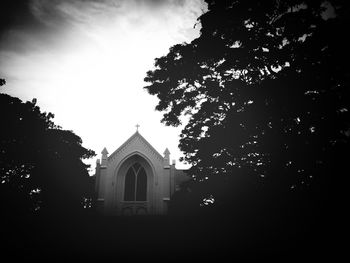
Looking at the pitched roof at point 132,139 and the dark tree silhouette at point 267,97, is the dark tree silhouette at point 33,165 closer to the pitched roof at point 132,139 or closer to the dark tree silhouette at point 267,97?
the pitched roof at point 132,139

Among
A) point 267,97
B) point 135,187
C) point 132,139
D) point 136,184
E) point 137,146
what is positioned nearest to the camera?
point 267,97

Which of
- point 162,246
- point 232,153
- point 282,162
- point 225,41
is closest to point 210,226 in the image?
point 162,246

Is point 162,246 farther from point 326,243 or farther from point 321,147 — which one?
point 321,147

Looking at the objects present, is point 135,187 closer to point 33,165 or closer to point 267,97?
point 33,165

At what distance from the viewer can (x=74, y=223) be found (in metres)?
10.9

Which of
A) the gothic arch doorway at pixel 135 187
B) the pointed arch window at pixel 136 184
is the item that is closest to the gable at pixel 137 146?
the gothic arch doorway at pixel 135 187

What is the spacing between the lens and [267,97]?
824 centimetres

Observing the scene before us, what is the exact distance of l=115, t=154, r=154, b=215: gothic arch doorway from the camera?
25.3 meters

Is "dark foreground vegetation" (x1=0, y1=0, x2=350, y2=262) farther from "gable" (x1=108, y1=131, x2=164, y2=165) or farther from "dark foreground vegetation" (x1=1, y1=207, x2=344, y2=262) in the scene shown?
"gable" (x1=108, y1=131, x2=164, y2=165)

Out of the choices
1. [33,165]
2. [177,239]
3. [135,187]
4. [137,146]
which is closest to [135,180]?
[135,187]

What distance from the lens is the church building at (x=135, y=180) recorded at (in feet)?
82.4

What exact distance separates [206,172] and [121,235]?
482 cm

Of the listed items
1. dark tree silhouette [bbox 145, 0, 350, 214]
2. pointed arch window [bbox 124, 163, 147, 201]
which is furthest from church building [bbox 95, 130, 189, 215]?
dark tree silhouette [bbox 145, 0, 350, 214]

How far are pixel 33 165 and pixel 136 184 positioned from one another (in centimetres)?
1123
